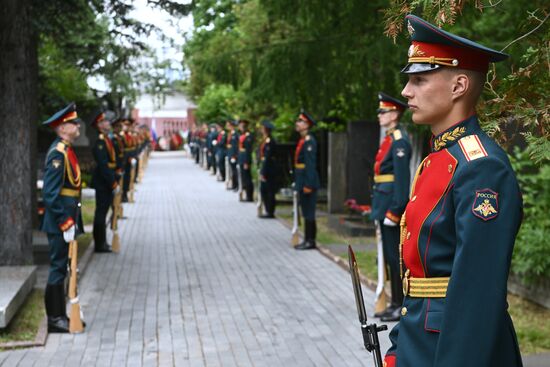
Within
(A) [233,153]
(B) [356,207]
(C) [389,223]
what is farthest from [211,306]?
(A) [233,153]

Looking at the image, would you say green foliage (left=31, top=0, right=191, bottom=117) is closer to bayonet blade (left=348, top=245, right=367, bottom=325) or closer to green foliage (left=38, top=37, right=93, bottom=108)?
green foliage (left=38, top=37, right=93, bottom=108)

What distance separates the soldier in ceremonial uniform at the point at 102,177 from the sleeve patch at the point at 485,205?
10.5m

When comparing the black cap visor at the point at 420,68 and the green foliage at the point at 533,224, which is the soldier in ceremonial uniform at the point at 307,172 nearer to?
the green foliage at the point at 533,224

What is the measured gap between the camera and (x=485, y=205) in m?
2.78

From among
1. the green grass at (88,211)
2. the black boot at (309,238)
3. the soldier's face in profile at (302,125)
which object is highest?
the soldier's face in profile at (302,125)

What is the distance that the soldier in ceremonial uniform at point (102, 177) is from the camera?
1285 cm

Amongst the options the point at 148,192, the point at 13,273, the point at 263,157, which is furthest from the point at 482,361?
the point at 148,192

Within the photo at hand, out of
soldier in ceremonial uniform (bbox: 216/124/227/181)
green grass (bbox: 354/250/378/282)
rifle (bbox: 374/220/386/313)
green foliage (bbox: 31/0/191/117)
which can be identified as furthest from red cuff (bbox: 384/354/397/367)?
soldier in ceremonial uniform (bbox: 216/124/227/181)

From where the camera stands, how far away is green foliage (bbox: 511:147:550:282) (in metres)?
8.22

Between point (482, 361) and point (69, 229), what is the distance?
5.47 meters

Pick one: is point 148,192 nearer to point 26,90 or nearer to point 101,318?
point 26,90

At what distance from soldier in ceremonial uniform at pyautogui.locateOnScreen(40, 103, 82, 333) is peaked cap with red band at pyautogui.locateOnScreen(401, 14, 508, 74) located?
204 inches

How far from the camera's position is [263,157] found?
18.1 m

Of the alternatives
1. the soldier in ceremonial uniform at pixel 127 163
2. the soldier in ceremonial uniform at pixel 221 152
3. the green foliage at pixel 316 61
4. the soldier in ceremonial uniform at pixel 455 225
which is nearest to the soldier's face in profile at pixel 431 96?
the soldier in ceremonial uniform at pixel 455 225
